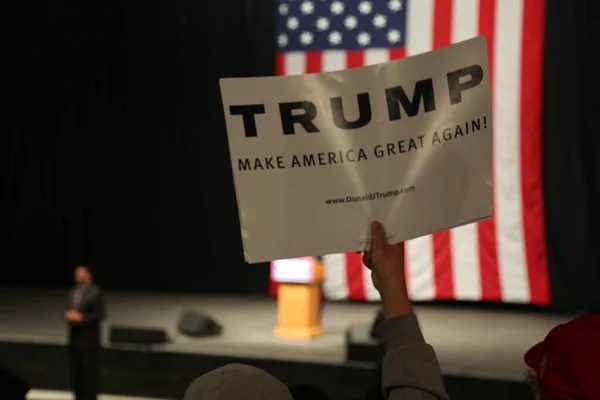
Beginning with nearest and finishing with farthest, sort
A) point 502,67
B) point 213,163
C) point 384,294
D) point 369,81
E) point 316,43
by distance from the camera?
1. point 384,294
2. point 369,81
3. point 502,67
4. point 316,43
5. point 213,163

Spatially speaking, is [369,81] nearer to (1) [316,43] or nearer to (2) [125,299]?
(1) [316,43]

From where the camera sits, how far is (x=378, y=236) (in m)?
1.32

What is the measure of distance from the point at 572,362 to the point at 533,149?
6069mm

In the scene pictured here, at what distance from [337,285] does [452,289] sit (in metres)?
1.11

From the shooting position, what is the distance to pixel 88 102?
8578 mm

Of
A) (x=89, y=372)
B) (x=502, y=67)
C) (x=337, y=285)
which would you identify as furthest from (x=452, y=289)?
(x=89, y=372)

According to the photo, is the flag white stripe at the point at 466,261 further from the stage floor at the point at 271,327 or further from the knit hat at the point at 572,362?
the knit hat at the point at 572,362

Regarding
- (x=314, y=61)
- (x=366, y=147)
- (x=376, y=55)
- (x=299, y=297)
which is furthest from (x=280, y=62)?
(x=366, y=147)

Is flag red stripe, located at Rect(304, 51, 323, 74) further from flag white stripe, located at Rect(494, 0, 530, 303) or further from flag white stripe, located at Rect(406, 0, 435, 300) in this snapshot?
flag white stripe, located at Rect(494, 0, 530, 303)

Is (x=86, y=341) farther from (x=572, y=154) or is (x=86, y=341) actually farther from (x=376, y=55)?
(x=572, y=154)

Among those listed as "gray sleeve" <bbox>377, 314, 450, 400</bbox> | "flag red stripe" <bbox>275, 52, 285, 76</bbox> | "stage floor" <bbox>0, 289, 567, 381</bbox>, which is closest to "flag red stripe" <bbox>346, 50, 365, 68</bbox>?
"flag red stripe" <bbox>275, 52, 285, 76</bbox>

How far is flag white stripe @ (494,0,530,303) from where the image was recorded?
6.46 metres

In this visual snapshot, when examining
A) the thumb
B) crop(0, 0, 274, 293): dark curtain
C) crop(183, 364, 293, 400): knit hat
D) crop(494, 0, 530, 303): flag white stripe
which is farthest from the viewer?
crop(0, 0, 274, 293): dark curtain

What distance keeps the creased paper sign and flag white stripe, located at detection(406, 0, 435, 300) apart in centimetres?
540
